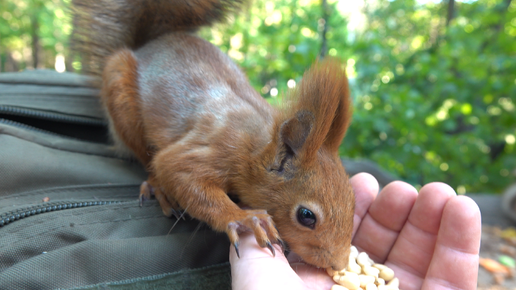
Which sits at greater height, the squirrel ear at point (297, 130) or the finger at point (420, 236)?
the squirrel ear at point (297, 130)

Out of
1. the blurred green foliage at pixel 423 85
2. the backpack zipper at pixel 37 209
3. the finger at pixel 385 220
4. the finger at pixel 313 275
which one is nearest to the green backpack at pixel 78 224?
the backpack zipper at pixel 37 209

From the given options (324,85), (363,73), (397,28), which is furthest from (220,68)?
(397,28)

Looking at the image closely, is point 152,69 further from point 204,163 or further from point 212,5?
point 204,163

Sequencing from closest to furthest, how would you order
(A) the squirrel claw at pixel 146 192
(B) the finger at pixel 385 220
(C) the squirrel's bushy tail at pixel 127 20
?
(A) the squirrel claw at pixel 146 192, (B) the finger at pixel 385 220, (C) the squirrel's bushy tail at pixel 127 20

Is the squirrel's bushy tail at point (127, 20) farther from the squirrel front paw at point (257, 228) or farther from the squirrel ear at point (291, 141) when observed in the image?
the squirrel front paw at point (257, 228)

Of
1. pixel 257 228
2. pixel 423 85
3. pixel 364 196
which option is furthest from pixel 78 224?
pixel 423 85

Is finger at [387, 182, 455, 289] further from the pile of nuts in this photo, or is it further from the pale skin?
the pile of nuts

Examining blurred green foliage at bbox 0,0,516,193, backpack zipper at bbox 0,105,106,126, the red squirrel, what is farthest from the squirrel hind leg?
blurred green foliage at bbox 0,0,516,193

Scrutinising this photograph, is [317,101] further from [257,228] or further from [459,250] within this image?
[459,250]
